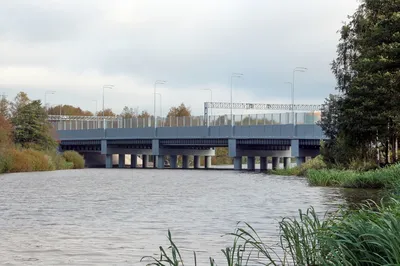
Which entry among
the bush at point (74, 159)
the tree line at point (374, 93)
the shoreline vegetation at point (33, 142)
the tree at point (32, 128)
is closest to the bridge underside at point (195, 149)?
the bush at point (74, 159)

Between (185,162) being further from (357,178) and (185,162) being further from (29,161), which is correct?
(357,178)

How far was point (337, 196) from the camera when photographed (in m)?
34.7

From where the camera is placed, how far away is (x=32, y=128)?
91750mm

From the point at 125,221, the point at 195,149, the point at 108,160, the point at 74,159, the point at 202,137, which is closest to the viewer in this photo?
the point at 125,221

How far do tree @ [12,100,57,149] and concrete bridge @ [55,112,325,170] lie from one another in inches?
899

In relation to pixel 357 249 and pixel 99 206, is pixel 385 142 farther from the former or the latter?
pixel 357 249

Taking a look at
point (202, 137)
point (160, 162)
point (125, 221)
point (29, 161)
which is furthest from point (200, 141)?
point (125, 221)

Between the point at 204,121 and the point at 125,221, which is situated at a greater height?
the point at 204,121

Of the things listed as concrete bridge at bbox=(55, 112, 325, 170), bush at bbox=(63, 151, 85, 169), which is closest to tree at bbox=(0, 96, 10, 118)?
concrete bridge at bbox=(55, 112, 325, 170)

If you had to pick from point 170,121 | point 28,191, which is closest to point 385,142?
point 28,191

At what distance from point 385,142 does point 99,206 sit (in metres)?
27.0

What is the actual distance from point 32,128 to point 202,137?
83.7 ft

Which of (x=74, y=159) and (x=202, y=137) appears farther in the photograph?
(x=202, y=137)

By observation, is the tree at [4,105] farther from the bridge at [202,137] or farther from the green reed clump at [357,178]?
the green reed clump at [357,178]
